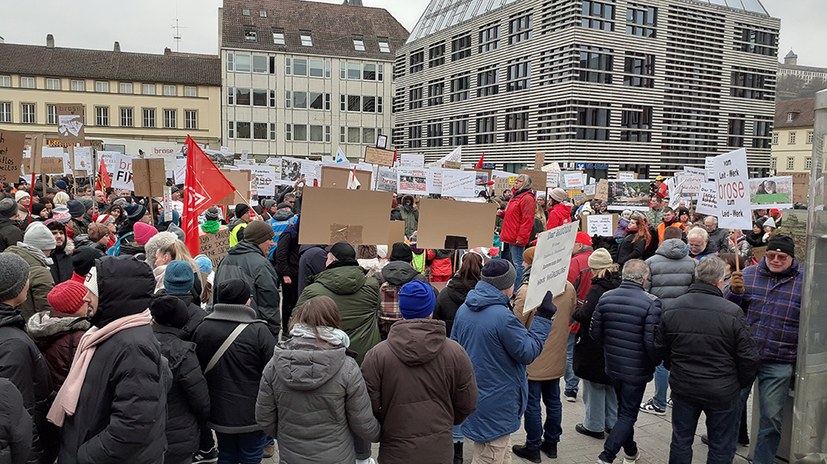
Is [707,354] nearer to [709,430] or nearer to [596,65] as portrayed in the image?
[709,430]

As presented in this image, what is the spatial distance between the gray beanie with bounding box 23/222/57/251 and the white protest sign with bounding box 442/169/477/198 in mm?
8516

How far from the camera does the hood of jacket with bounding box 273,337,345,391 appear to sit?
3.16 metres

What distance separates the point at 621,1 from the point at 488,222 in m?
33.5

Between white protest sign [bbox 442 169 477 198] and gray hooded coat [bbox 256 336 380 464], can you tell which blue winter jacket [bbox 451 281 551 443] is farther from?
white protest sign [bbox 442 169 477 198]

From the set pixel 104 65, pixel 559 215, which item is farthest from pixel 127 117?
pixel 559 215

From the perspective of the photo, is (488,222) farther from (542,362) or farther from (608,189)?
(608,189)

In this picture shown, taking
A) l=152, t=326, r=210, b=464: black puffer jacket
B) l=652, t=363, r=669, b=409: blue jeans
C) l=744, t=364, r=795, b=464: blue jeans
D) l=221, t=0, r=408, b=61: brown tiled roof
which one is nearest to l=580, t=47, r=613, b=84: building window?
l=221, t=0, r=408, b=61: brown tiled roof

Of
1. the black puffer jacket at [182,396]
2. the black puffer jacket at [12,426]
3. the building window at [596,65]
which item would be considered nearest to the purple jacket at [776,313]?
the black puffer jacket at [182,396]

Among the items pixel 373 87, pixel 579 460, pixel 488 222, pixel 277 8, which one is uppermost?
pixel 277 8

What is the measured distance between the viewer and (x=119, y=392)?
2.88m

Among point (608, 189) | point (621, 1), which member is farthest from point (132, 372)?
point (621, 1)

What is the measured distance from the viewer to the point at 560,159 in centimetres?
3578

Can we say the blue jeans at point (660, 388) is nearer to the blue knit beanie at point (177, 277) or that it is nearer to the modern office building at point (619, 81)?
the blue knit beanie at point (177, 277)

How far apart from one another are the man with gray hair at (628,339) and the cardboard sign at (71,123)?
16916 mm
